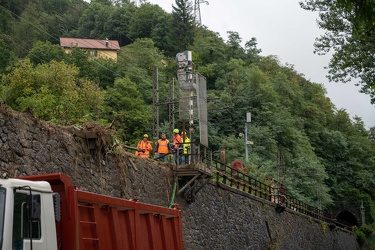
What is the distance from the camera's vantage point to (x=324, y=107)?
3548 inches

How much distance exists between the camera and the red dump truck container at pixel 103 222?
7.72 metres

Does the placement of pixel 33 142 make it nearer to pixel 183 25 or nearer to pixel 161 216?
pixel 161 216

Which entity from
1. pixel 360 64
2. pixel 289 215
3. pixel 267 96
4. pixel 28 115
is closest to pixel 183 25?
pixel 267 96

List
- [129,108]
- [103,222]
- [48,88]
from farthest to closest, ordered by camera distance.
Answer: [129,108] < [48,88] < [103,222]

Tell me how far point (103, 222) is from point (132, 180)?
8791 millimetres

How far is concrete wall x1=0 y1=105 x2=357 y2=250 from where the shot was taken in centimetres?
1262

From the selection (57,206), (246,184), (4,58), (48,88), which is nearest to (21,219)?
(57,206)

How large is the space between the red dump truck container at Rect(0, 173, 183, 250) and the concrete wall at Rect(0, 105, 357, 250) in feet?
10.8

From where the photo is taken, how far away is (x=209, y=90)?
71.5m

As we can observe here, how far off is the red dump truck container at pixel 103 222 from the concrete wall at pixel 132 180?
328cm

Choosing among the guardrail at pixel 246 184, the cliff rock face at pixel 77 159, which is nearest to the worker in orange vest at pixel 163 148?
the guardrail at pixel 246 184

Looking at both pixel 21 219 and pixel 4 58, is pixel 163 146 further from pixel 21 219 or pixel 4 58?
pixel 4 58

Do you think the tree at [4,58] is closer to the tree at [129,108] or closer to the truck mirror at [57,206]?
the tree at [129,108]

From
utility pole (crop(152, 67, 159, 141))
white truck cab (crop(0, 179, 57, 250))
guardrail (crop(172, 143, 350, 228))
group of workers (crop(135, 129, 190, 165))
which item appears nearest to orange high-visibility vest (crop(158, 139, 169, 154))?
group of workers (crop(135, 129, 190, 165))
